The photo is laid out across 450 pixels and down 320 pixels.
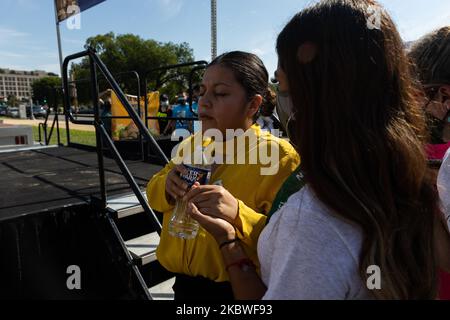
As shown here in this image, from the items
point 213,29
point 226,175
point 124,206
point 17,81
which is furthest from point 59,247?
point 17,81

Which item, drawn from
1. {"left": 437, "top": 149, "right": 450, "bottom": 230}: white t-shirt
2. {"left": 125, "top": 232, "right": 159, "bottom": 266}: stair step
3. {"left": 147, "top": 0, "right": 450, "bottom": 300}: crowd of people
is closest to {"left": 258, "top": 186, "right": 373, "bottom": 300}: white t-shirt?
{"left": 147, "top": 0, "right": 450, "bottom": 300}: crowd of people

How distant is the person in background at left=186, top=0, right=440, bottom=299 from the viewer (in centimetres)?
69

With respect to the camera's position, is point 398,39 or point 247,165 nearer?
point 398,39

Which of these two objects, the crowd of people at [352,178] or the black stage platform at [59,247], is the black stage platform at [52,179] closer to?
the black stage platform at [59,247]

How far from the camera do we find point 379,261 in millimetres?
701

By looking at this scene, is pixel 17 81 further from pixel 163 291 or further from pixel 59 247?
pixel 163 291

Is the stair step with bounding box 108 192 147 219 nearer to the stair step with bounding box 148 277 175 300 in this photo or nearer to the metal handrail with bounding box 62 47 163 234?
the metal handrail with bounding box 62 47 163 234

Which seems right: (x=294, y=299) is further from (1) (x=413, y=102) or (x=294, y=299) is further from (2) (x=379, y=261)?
(1) (x=413, y=102)

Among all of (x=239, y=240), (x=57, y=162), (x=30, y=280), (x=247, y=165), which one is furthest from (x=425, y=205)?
(x=57, y=162)

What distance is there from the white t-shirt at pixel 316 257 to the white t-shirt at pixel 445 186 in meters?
0.32

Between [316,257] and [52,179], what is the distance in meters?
3.69

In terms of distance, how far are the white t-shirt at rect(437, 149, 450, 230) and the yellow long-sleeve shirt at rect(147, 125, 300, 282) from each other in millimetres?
540

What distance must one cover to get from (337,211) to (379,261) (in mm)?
137

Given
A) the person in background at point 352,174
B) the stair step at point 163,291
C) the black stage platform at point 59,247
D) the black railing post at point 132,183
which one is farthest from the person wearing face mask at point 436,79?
the black stage platform at point 59,247
